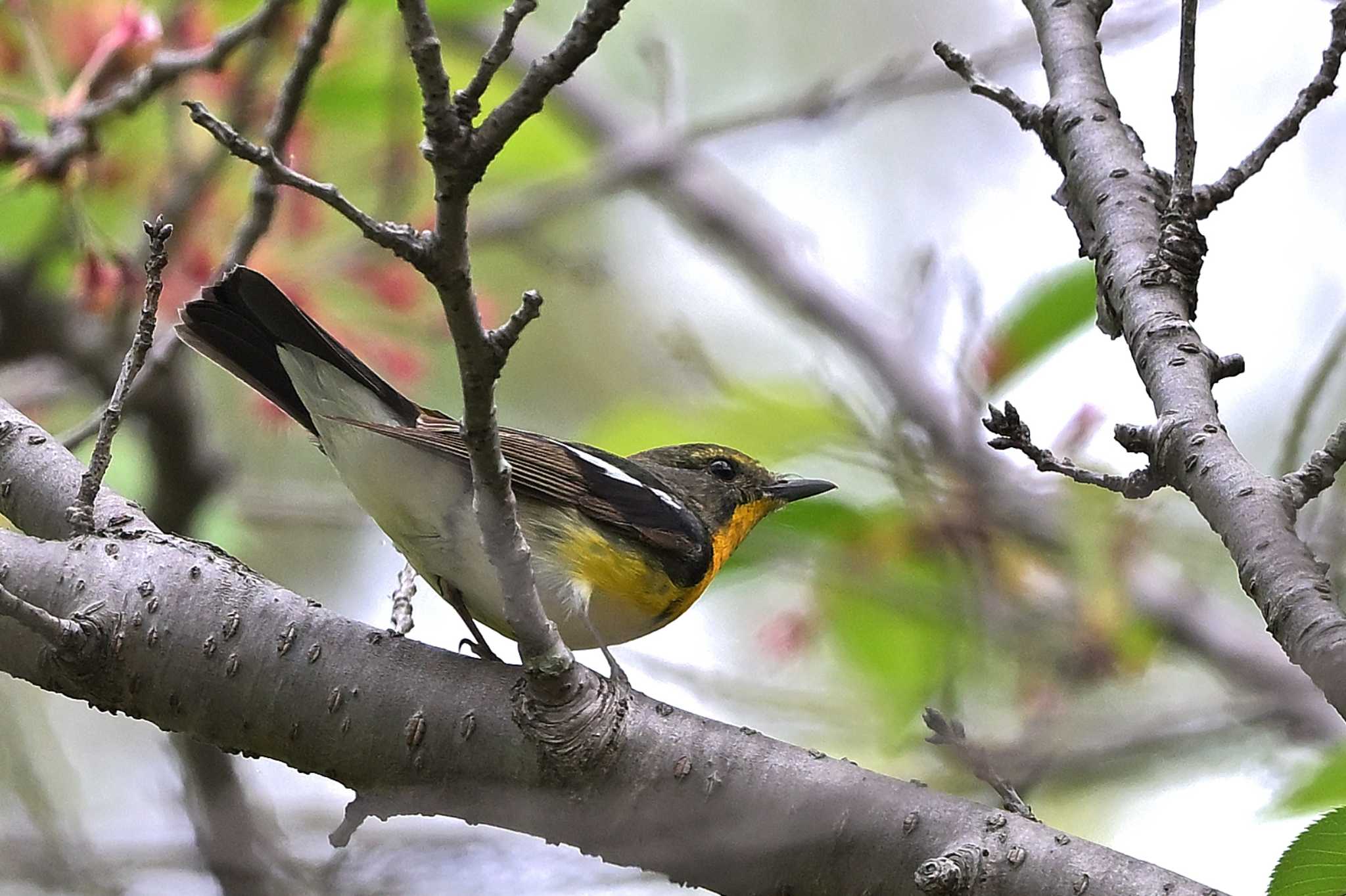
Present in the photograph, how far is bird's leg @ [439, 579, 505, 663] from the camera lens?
2959 millimetres

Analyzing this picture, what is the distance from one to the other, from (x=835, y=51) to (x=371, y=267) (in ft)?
22.8

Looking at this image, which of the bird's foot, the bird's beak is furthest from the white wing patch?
the bird's foot

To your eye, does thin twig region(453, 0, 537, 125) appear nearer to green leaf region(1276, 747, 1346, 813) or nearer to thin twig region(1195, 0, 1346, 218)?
thin twig region(1195, 0, 1346, 218)

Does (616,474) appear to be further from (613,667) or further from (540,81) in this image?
(540,81)

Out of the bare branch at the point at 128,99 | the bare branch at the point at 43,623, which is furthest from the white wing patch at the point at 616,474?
the bare branch at the point at 43,623

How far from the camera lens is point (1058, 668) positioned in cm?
427

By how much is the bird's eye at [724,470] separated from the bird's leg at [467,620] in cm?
142

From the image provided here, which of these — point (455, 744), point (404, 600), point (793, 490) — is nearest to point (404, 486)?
point (404, 600)

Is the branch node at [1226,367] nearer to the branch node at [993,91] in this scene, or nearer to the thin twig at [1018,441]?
the thin twig at [1018,441]

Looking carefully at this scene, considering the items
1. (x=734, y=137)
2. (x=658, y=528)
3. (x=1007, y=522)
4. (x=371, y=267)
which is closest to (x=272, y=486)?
(x=371, y=267)

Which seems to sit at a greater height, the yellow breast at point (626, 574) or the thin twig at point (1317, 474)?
the yellow breast at point (626, 574)

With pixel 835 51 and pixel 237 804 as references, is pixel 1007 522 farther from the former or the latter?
pixel 835 51

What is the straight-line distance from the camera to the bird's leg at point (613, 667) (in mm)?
2475

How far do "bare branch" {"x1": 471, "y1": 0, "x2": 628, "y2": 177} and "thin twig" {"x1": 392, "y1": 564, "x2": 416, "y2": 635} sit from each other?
1.23 m
